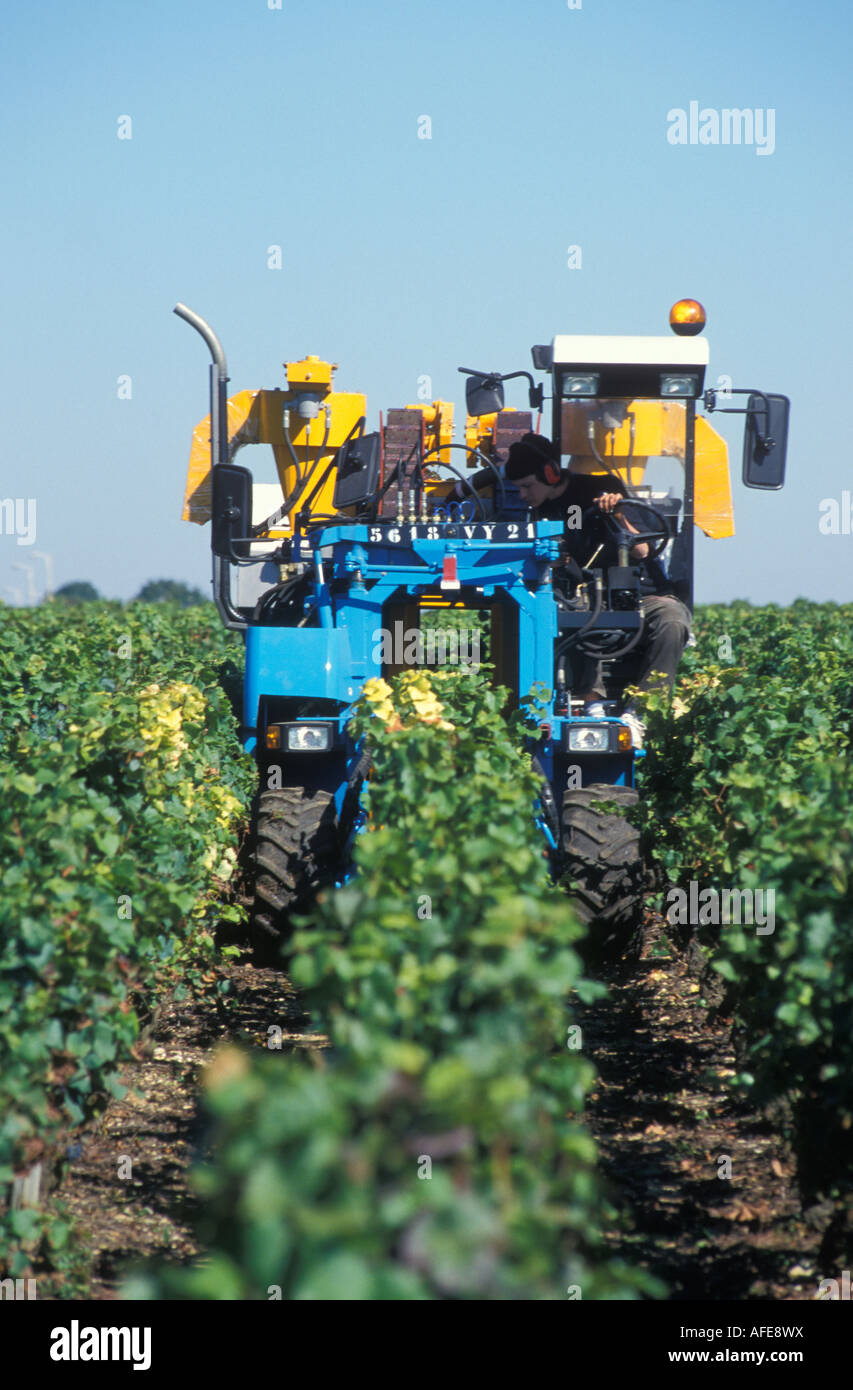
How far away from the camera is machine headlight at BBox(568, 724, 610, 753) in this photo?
279 inches

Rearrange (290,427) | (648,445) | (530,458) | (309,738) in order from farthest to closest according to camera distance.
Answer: (290,427) < (648,445) < (530,458) < (309,738)

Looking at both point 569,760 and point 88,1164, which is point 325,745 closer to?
point 569,760

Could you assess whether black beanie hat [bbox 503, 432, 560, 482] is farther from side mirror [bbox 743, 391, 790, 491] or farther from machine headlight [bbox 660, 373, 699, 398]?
side mirror [bbox 743, 391, 790, 491]

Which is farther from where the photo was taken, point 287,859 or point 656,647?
point 656,647

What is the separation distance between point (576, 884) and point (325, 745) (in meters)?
1.38

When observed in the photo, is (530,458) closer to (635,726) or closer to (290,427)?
(635,726)

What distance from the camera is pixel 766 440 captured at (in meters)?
7.57

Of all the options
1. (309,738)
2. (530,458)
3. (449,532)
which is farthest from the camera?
(530,458)

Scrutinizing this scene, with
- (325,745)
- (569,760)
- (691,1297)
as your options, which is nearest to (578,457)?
(569,760)

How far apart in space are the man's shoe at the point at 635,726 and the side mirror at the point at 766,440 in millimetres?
1410

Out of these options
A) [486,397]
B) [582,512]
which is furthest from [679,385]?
[486,397]

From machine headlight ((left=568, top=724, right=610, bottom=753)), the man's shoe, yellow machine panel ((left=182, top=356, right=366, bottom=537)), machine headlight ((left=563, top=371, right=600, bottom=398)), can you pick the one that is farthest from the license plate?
yellow machine panel ((left=182, top=356, right=366, bottom=537))

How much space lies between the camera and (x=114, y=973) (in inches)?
173

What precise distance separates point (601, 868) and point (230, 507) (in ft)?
8.22
